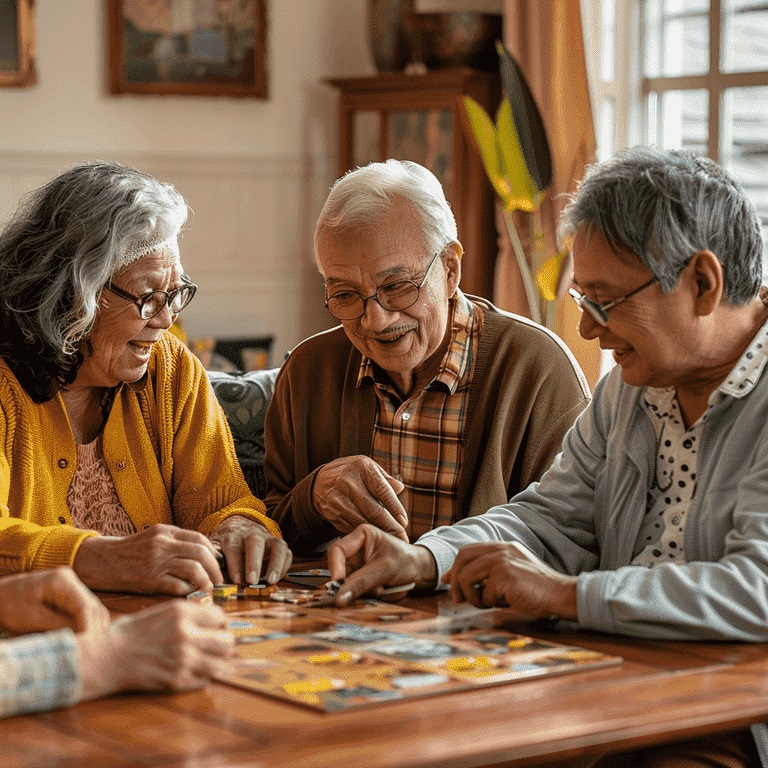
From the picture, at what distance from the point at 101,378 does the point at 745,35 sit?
116 inches

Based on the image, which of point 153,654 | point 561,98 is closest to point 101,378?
point 153,654

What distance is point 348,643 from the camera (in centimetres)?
168

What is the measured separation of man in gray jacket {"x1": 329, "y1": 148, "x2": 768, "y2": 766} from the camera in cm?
173

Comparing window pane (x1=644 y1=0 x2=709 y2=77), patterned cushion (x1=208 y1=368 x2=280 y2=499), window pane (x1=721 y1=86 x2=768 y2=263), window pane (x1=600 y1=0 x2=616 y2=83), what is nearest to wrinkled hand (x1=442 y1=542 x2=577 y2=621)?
patterned cushion (x1=208 y1=368 x2=280 y2=499)

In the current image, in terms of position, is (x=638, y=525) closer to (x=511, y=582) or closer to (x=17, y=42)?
(x=511, y=582)

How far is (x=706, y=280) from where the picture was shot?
6.13ft

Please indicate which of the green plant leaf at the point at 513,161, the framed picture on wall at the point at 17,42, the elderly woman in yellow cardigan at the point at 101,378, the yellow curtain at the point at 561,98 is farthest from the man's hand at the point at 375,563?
the framed picture on wall at the point at 17,42

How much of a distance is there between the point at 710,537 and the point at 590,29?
3.25m

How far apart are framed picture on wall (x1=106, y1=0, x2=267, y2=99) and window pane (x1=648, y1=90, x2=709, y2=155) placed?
1721 mm

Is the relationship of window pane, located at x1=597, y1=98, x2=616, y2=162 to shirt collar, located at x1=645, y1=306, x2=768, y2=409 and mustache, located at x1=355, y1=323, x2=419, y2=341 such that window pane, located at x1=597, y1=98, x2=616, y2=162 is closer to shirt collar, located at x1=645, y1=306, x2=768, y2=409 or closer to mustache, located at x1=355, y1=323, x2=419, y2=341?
mustache, located at x1=355, y1=323, x2=419, y2=341

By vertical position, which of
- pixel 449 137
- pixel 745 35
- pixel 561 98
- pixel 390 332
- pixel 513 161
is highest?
pixel 745 35

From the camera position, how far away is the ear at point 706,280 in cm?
186

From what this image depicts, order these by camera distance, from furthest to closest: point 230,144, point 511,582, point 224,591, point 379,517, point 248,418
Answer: point 230,144 → point 248,418 → point 379,517 → point 224,591 → point 511,582

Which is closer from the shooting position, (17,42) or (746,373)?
(746,373)
